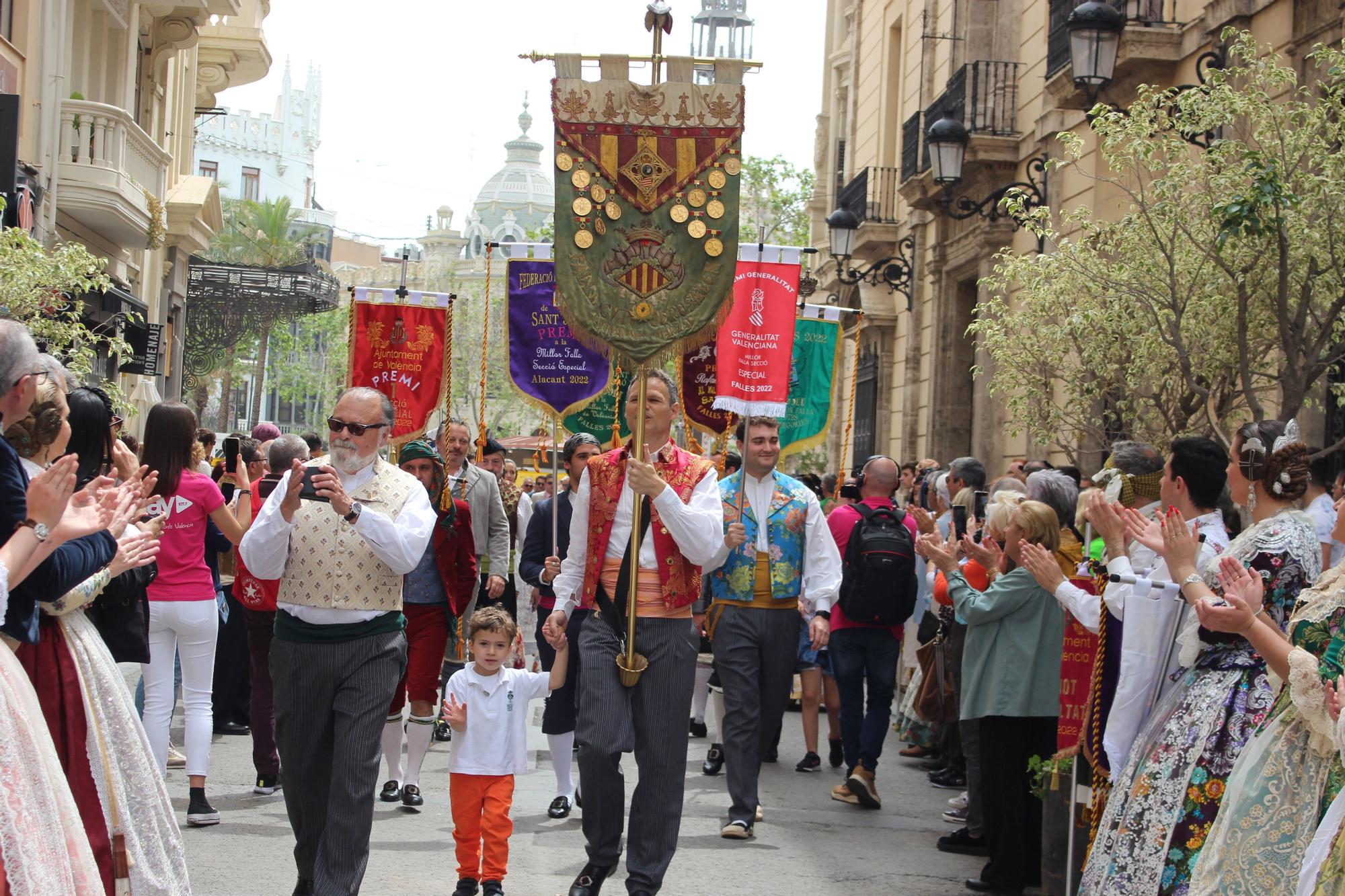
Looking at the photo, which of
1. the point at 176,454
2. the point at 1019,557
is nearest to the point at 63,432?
the point at 176,454

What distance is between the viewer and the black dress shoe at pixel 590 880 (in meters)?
6.19

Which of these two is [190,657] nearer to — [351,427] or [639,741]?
[351,427]

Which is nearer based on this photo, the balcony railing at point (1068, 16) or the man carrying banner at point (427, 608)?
the man carrying banner at point (427, 608)

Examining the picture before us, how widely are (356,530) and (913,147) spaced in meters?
17.3

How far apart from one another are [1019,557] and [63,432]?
379 cm

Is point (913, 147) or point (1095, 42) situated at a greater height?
point (913, 147)

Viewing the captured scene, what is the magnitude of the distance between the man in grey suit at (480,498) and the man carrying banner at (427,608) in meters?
0.61

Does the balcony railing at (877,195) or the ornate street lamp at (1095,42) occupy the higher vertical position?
the balcony railing at (877,195)

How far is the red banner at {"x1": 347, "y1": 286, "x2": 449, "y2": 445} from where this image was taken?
1113 cm

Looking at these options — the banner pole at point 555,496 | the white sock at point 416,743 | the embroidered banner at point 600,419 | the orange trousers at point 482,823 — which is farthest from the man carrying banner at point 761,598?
the embroidered banner at point 600,419

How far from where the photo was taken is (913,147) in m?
22.0

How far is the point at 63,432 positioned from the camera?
195 inches

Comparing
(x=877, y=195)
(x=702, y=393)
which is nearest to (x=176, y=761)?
(x=702, y=393)

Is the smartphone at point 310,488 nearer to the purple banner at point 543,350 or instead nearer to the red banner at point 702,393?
the purple banner at point 543,350
